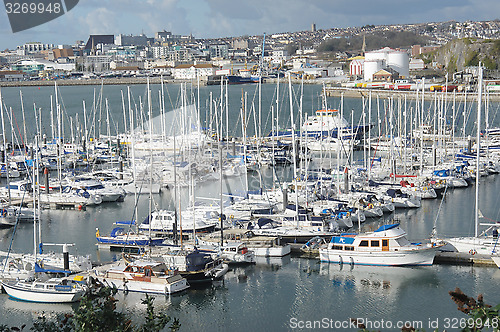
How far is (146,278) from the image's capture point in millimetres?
9297

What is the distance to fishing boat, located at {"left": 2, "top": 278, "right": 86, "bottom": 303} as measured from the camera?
897 centimetres

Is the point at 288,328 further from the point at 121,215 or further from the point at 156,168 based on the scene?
the point at 156,168

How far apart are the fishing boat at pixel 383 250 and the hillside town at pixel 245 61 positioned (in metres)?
12.2

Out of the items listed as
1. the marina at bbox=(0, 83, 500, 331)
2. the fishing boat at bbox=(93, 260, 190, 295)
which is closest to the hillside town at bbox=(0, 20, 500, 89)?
the marina at bbox=(0, 83, 500, 331)

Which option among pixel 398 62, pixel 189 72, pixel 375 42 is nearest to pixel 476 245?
pixel 398 62

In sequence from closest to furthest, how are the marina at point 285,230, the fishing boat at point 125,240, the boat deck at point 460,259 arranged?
the marina at point 285,230 < the boat deck at point 460,259 < the fishing boat at point 125,240

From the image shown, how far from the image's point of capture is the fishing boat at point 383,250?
10.3 meters

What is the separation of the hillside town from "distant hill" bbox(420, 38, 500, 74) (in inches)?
47.0

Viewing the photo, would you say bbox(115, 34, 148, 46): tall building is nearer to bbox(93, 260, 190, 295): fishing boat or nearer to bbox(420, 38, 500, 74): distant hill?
bbox(420, 38, 500, 74): distant hill

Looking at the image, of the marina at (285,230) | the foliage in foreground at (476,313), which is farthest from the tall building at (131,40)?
the foliage in foreground at (476,313)

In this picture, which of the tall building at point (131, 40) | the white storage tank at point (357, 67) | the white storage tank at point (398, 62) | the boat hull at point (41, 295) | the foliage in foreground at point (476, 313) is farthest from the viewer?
the tall building at point (131, 40)

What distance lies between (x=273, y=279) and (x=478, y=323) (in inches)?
246

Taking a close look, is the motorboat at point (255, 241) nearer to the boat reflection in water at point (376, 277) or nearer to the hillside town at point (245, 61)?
the boat reflection in water at point (376, 277)

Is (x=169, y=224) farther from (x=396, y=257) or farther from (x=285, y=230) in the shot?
(x=396, y=257)
